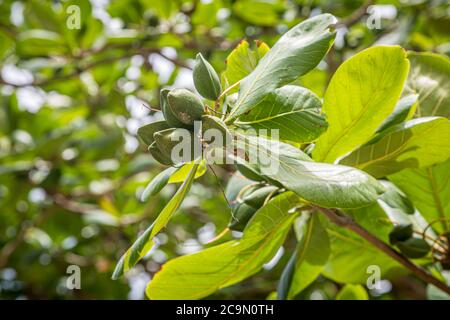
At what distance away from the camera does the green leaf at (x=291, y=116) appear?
693mm

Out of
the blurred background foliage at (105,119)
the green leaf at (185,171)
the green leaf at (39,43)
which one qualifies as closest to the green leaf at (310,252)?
the green leaf at (185,171)

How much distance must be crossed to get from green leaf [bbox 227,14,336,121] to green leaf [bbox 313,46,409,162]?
2.7 inches

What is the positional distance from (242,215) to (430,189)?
316 millimetres

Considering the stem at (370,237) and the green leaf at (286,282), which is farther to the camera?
the green leaf at (286,282)

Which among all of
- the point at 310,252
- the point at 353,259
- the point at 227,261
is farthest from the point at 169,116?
the point at 353,259

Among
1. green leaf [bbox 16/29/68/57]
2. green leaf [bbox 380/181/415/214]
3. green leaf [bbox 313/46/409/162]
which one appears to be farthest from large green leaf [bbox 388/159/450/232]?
green leaf [bbox 16/29/68/57]

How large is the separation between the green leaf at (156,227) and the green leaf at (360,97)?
20 centimetres

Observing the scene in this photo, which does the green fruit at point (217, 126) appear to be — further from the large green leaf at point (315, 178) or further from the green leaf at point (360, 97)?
the green leaf at point (360, 97)

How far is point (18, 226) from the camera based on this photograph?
2293mm

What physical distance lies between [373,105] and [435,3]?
1052mm

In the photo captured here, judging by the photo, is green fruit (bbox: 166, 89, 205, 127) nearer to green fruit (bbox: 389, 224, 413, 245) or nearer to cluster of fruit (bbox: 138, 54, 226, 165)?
cluster of fruit (bbox: 138, 54, 226, 165)

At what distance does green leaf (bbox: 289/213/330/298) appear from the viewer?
88cm

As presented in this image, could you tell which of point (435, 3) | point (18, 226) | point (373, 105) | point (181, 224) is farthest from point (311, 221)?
point (18, 226)
